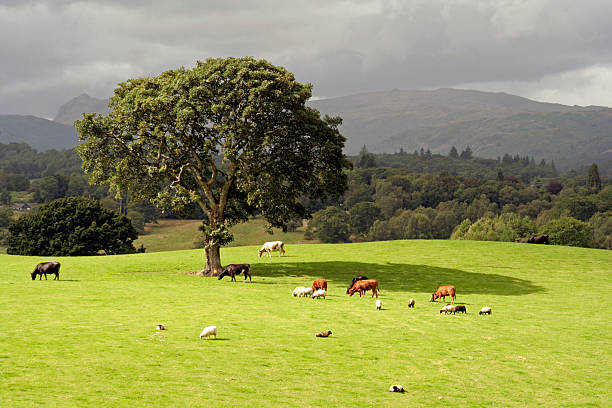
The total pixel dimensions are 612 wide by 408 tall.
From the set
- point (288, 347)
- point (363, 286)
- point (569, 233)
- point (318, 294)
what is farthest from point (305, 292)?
point (569, 233)

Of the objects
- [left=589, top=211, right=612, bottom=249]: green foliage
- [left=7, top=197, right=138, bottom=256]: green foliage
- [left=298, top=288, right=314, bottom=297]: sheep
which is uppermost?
[left=7, top=197, right=138, bottom=256]: green foliage

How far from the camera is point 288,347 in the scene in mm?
20797

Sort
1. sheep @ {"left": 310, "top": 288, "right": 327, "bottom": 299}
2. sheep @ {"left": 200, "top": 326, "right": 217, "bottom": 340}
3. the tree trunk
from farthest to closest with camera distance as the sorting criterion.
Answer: the tree trunk < sheep @ {"left": 310, "top": 288, "right": 327, "bottom": 299} < sheep @ {"left": 200, "top": 326, "right": 217, "bottom": 340}

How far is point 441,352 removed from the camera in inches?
832

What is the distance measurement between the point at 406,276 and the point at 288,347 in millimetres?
28327

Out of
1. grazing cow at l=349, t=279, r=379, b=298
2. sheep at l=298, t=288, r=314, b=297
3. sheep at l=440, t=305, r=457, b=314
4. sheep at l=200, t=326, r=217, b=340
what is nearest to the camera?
sheep at l=200, t=326, r=217, b=340

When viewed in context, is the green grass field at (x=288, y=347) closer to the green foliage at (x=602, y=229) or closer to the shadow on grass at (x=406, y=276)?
the shadow on grass at (x=406, y=276)

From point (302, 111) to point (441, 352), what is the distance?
26670mm

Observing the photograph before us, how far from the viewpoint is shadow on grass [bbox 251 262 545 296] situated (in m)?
42.8

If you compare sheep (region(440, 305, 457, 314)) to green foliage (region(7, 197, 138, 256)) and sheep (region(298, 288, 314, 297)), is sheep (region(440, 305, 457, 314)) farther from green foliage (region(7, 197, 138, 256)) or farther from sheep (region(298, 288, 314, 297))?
green foliage (region(7, 197, 138, 256))

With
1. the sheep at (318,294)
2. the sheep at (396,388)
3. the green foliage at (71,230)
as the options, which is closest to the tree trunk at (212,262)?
the sheep at (318,294)

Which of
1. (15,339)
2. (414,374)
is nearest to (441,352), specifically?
(414,374)

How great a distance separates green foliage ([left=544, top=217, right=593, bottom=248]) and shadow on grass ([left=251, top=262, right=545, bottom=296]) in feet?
262

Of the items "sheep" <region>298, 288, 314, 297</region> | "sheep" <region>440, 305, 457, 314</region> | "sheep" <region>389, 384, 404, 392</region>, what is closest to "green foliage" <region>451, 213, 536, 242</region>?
"sheep" <region>298, 288, 314, 297</region>
